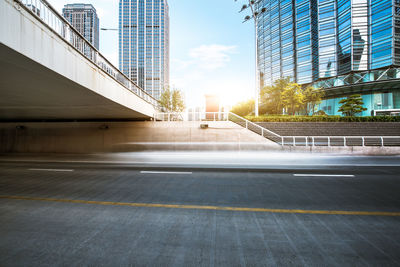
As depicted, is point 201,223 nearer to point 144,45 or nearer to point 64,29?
point 64,29

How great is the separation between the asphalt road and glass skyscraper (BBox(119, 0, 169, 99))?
149 metres

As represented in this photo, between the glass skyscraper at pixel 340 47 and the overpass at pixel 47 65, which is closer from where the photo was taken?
the overpass at pixel 47 65

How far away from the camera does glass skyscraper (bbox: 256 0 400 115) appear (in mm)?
32625

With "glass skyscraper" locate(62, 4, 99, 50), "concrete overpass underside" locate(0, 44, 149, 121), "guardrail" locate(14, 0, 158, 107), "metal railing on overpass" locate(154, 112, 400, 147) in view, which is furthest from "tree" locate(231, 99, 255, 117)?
"glass skyscraper" locate(62, 4, 99, 50)

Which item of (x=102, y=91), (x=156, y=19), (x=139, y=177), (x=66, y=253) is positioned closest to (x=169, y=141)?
(x=102, y=91)

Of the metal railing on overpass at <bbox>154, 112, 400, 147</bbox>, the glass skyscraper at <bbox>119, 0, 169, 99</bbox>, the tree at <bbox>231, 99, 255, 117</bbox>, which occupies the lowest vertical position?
the metal railing on overpass at <bbox>154, 112, 400, 147</bbox>

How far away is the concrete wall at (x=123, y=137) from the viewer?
54.5ft

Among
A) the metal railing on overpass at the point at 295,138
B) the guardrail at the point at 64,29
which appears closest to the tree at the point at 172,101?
the metal railing on overpass at the point at 295,138

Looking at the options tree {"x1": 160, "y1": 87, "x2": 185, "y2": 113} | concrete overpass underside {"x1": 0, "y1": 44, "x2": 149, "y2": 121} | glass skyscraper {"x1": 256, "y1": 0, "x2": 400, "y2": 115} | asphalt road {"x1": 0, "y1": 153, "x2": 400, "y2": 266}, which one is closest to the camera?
asphalt road {"x1": 0, "y1": 153, "x2": 400, "y2": 266}

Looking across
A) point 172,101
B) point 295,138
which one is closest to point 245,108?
point 172,101

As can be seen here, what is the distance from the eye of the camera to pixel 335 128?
17875mm

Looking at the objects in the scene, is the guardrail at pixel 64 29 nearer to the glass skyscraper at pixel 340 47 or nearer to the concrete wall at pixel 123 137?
the concrete wall at pixel 123 137

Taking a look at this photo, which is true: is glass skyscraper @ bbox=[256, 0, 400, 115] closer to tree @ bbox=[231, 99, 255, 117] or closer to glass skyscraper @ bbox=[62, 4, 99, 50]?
tree @ bbox=[231, 99, 255, 117]

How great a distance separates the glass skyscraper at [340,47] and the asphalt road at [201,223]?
24873mm
